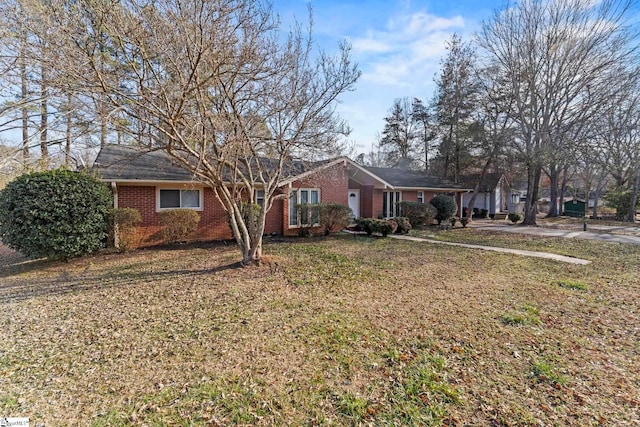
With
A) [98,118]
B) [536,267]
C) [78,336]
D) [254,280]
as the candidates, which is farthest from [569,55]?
[78,336]

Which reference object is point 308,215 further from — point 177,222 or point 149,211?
point 149,211

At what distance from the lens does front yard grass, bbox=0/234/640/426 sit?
2857 millimetres

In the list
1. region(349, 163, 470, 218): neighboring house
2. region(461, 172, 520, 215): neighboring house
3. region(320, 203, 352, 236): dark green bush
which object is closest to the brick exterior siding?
region(320, 203, 352, 236): dark green bush

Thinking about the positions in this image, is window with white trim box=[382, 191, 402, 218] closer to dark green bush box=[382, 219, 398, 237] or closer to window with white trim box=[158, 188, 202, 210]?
dark green bush box=[382, 219, 398, 237]

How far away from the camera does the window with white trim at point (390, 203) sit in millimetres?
18453

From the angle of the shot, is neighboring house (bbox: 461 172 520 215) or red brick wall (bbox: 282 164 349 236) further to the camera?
neighboring house (bbox: 461 172 520 215)

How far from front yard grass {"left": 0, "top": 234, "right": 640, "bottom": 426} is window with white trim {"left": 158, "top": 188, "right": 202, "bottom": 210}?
160 inches

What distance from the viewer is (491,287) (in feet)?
21.6

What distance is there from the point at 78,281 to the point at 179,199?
17.0 ft

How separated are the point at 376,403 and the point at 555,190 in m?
34.3

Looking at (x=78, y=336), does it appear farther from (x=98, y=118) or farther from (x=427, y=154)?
(x=427, y=154)

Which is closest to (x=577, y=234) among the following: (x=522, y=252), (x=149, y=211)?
(x=522, y=252)

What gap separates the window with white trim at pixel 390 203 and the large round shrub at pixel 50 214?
14.3 metres

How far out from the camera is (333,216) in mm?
13672
